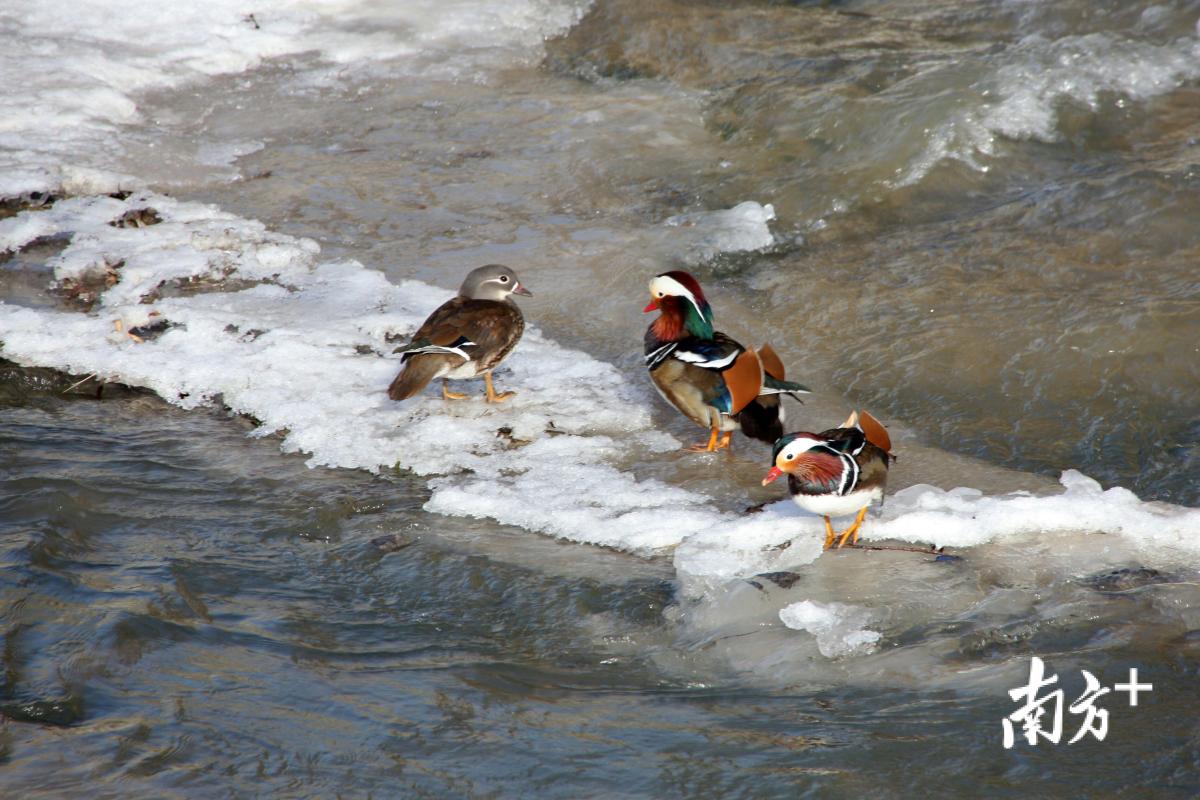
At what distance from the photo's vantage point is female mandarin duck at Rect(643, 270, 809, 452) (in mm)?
5406

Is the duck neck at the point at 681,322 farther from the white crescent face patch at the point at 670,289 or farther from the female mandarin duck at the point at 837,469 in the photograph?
the female mandarin duck at the point at 837,469

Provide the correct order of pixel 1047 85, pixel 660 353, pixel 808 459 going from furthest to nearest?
pixel 1047 85, pixel 660 353, pixel 808 459

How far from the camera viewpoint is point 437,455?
18.8 ft

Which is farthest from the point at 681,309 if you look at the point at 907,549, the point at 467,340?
the point at 907,549

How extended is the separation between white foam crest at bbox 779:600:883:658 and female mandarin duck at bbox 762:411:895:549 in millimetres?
430

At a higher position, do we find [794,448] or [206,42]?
[206,42]

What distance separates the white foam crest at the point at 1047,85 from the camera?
8656mm

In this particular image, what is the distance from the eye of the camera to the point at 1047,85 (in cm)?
898

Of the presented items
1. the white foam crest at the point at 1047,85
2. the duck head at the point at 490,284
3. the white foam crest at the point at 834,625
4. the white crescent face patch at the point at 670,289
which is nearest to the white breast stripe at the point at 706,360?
the white crescent face patch at the point at 670,289

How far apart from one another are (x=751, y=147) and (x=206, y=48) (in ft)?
20.3

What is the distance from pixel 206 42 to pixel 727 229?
7031mm

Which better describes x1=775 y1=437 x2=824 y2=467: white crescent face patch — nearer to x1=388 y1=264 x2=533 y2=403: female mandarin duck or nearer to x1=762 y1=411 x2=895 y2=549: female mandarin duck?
x1=762 y1=411 x2=895 y2=549: female mandarin duck

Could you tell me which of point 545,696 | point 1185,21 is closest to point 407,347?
point 545,696

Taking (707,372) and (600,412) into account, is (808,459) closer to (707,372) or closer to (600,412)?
(707,372)
